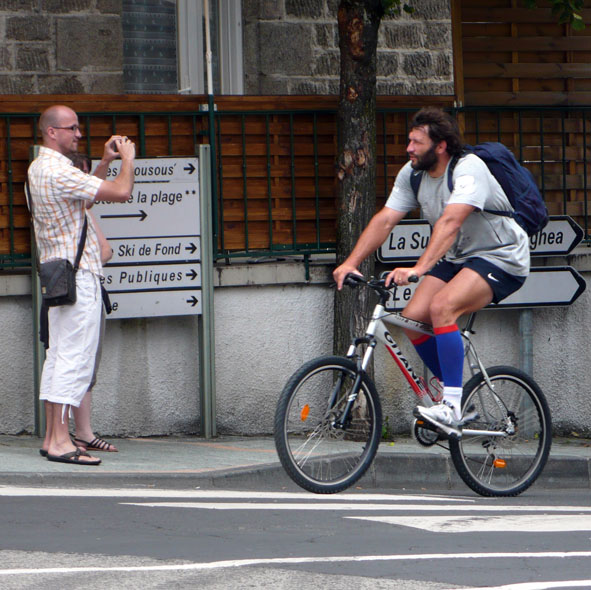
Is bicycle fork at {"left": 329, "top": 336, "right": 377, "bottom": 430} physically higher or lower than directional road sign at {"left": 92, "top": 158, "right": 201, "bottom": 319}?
lower

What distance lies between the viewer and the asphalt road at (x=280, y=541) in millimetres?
4500

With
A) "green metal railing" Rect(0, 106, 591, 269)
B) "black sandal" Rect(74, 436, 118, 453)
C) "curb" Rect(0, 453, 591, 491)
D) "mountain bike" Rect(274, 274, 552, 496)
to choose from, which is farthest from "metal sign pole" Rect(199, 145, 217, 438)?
"mountain bike" Rect(274, 274, 552, 496)

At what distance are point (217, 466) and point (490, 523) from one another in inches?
91.7

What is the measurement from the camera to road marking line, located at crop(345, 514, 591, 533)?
5.53 meters

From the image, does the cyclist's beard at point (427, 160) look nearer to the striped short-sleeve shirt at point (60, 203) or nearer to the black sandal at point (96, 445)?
the striped short-sleeve shirt at point (60, 203)

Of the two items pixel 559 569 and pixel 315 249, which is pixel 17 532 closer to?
pixel 559 569

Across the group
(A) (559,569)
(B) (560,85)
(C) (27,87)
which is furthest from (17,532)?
(B) (560,85)

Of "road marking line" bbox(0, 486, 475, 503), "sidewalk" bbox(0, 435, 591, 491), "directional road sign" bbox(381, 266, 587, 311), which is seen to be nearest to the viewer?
"road marking line" bbox(0, 486, 475, 503)

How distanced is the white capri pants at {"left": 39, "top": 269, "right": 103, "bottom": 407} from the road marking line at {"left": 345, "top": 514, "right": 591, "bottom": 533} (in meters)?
2.24

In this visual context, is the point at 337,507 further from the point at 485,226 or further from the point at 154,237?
the point at 154,237


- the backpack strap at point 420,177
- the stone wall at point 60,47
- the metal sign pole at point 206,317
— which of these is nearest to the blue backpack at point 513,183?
the backpack strap at point 420,177

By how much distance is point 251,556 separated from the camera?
15.9 feet

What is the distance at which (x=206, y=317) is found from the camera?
8.95 meters

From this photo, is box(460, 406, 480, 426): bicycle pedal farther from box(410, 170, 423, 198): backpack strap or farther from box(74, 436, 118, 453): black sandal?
box(74, 436, 118, 453): black sandal
